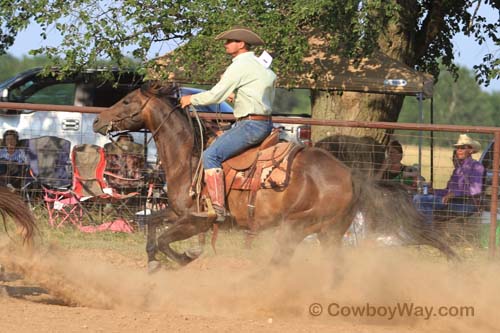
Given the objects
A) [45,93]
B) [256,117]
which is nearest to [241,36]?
[256,117]

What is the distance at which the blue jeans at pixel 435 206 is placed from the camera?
422 inches

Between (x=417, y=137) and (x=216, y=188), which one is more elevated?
(x=417, y=137)

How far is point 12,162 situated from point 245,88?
491 cm

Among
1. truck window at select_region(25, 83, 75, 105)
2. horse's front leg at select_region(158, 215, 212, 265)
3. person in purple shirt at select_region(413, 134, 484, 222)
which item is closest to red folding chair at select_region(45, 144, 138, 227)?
truck window at select_region(25, 83, 75, 105)

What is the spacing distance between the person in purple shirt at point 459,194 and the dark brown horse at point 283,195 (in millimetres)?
2349

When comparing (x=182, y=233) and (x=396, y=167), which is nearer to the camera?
(x=182, y=233)

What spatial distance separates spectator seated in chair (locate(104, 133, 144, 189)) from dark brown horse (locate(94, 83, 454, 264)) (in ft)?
10.1

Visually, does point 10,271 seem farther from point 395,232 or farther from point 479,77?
point 479,77

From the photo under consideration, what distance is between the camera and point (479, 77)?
14969mm

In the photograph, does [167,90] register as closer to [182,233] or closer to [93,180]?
[182,233]

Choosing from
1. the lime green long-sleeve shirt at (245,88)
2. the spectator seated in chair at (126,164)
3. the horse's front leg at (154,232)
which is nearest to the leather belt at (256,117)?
the lime green long-sleeve shirt at (245,88)

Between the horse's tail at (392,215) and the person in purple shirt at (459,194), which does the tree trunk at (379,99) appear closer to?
the person in purple shirt at (459,194)

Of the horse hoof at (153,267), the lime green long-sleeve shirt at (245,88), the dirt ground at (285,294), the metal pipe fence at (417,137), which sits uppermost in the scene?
the lime green long-sleeve shirt at (245,88)

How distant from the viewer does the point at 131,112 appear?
8539 millimetres
